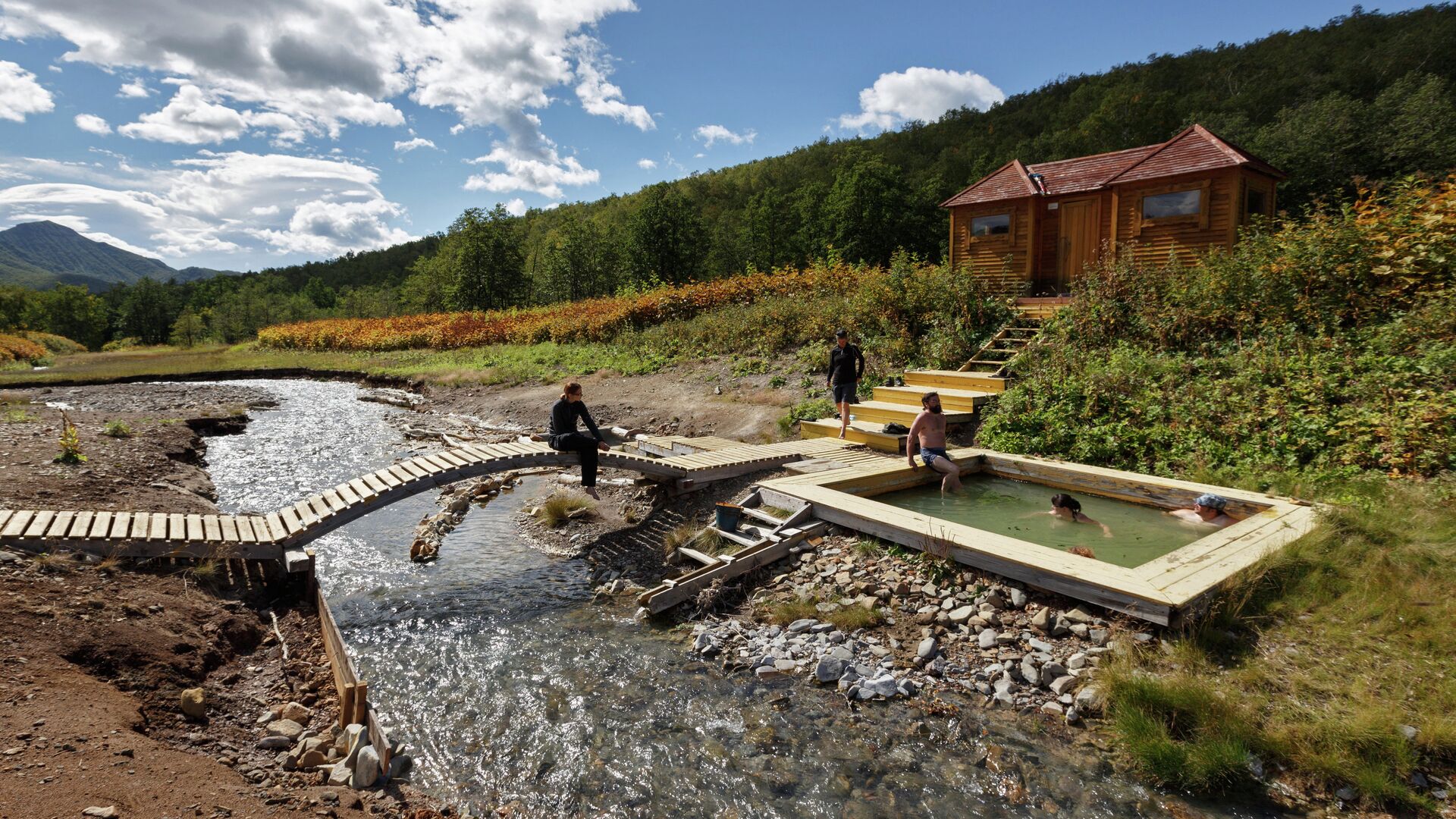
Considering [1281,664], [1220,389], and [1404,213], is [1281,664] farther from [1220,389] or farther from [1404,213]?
[1404,213]

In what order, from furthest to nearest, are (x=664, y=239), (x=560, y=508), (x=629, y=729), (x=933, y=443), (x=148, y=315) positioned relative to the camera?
(x=148, y=315), (x=664, y=239), (x=560, y=508), (x=933, y=443), (x=629, y=729)

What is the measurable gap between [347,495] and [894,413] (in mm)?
8252

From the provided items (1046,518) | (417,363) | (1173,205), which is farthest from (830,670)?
(417,363)

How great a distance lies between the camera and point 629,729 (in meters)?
5.09

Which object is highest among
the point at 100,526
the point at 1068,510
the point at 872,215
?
the point at 872,215

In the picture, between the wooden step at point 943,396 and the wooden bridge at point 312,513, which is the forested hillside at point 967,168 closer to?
the wooden step at point 943,396

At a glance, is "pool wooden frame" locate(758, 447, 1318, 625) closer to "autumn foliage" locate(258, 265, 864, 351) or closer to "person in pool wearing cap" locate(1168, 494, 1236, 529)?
"person in pool wearing cap" locate(1168, 494, 1236, 529)

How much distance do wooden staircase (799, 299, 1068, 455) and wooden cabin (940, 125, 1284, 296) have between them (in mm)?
2255

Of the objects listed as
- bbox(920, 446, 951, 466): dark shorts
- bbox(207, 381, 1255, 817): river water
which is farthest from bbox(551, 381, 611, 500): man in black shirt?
bbox(920, 446, 951, 466): dark shorts

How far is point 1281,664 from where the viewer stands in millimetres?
4633

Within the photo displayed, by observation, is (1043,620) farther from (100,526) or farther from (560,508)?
(100,526)

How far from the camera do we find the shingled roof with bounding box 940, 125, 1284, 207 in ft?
46.7

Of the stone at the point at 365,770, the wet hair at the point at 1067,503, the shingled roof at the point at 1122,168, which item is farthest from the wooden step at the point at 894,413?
the stone at the point at 365,770

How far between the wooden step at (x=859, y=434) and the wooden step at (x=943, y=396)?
3.00 feet
